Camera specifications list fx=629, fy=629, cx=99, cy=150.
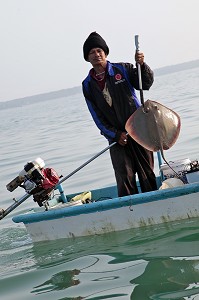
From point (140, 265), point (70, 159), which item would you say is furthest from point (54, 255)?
point (70, 159)

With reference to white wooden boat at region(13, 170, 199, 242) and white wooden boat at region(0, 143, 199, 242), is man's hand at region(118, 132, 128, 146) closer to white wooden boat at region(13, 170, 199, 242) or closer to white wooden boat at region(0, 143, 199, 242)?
white wooden boat at region(0, 143, 199, 242)

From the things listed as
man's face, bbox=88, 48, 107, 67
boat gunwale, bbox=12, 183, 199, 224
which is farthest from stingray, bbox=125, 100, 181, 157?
man's face, bbox=88, 48, 107, 67

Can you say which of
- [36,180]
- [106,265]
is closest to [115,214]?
[36,180]

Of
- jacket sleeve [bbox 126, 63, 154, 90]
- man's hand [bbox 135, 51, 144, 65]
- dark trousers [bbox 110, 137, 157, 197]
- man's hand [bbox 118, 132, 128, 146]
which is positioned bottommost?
dark trousers [bbox 110, 137, 157, 197]

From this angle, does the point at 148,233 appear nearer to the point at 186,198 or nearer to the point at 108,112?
the point at 186,198

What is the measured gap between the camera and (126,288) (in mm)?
5270

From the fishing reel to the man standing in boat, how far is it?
2.59ft

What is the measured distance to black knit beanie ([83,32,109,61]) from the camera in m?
6.96

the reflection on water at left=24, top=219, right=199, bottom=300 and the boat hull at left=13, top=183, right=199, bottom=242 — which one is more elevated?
the boat hull at left=13, top=183, right=199, bottom=242

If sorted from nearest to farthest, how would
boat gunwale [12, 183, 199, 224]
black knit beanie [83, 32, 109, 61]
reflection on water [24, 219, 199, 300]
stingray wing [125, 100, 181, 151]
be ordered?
reflection on water [24, 219, 199, 300] → boat gunwale [12, 183, 199, 224] → stingray wing [125, 100, 181, 151] → black knit beanie [83, 32, 109, 61]

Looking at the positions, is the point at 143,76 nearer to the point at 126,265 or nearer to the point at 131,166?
the point at 131,166

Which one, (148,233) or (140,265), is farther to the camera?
(148,233)

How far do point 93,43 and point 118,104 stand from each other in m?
0.75

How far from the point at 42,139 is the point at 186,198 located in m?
16.1
